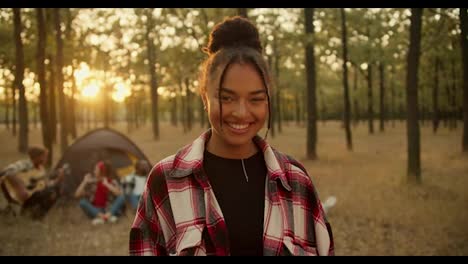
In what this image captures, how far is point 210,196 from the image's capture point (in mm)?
1671

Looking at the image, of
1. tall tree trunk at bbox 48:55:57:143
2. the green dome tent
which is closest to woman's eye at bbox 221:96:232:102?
the green dome tent

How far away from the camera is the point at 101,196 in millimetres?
7672

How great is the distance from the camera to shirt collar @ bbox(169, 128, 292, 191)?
5.61 feet

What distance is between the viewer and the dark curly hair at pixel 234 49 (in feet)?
5.67

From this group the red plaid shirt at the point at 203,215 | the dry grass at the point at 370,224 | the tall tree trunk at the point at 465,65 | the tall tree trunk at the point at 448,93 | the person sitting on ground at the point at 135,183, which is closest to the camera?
the red plaid shirt at the point at 203,215

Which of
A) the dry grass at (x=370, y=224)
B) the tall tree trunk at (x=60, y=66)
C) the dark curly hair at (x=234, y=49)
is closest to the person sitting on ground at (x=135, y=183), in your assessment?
the dry grass at (x=370, y=224)

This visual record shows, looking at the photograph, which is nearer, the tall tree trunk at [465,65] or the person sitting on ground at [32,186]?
the person sitting on ground at [32,186]

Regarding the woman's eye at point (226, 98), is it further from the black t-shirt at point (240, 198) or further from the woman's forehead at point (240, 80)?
the black t-shirt at point (240, 198)

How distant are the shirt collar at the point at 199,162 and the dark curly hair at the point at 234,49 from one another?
187mm

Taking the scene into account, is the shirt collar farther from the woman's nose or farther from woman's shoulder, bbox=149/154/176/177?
the woman's nose

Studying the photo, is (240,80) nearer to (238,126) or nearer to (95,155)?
(238,126)

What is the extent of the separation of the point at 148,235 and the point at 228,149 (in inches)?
19.6

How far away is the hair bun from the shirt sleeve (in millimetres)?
742

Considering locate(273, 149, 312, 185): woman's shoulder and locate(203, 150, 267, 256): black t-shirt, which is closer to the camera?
locate(203, 150, 267, 256): black t-shirt
